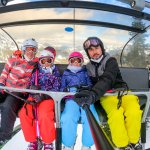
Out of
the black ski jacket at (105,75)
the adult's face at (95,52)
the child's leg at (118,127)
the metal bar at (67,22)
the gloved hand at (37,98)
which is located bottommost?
the child's leg at (118,127)

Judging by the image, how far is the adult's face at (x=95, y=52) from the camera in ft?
13.7

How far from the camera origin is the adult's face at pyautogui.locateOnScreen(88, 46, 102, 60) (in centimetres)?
418

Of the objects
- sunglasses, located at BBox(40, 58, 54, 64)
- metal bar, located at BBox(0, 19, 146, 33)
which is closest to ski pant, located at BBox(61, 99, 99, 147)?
sunglasses, located at BBox(40, 58, 54, 64)

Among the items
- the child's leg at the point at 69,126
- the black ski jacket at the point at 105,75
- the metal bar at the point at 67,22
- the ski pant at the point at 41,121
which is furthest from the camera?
the metal bar at the point at 67,22

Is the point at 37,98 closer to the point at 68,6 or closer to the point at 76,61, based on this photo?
the point at 76,61

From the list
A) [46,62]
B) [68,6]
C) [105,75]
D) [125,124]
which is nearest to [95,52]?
[105,75]

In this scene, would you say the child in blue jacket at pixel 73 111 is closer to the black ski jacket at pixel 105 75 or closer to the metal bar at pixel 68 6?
the black ski jacket at pixel 105 75

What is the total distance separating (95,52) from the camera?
4.19 m

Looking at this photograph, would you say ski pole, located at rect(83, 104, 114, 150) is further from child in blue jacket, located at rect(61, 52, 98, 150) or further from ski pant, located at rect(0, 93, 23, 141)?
ski pant, located at rect(0, 93, 23, 141)

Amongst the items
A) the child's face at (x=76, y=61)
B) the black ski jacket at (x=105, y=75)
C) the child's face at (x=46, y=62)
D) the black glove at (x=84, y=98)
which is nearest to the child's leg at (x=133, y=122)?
the black ski jacket at (x=105, y=75)

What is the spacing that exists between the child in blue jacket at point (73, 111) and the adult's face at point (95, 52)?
0.17 metres

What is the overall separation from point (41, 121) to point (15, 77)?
3.30ft

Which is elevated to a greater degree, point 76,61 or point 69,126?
point 76,61

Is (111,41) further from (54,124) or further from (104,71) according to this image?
(54,124)
